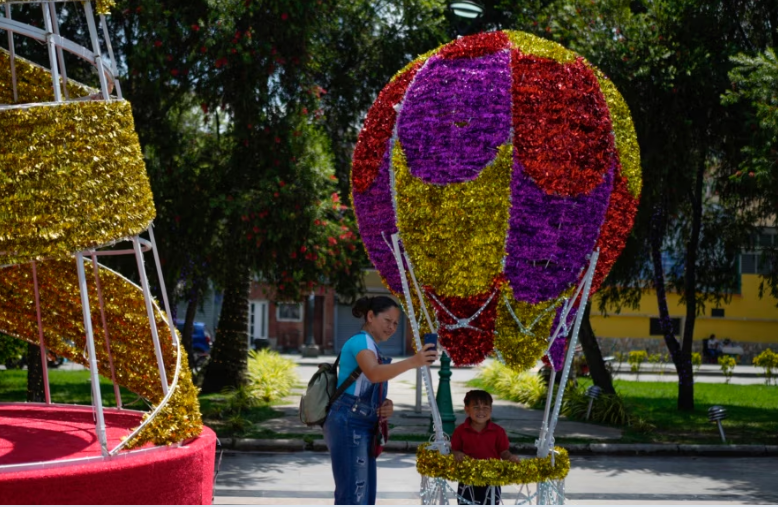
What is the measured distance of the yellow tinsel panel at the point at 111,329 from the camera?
20.6ft

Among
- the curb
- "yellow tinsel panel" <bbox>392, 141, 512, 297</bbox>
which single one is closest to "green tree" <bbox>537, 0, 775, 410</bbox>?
the curb

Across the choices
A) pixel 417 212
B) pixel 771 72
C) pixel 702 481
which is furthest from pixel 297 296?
pixel 417 212

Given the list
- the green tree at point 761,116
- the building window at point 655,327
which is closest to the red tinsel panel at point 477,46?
the green tree at point 761,116

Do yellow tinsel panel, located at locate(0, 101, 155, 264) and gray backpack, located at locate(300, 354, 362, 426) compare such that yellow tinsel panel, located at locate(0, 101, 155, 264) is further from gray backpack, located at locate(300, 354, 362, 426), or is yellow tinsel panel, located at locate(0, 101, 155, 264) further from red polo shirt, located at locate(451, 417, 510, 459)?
red polo shirt, located at locate(451, 417, 510, 459)

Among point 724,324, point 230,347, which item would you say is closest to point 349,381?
point 230,347

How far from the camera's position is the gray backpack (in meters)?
5.52

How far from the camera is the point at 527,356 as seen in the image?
638cm

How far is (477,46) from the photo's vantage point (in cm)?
663

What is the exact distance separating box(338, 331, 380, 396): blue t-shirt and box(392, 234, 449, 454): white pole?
0.51 m

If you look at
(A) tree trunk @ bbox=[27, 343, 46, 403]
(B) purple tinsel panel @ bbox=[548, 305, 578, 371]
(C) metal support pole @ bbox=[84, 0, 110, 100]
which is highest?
(C) metal support pole @ bbox=[84, 0, 110, 100]

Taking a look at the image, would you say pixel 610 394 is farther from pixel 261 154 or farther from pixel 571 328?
pixel 571 328

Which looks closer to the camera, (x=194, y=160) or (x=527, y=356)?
(x=527, y=356)

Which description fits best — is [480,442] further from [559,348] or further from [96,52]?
[96,52]

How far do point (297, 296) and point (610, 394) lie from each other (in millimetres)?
6954
